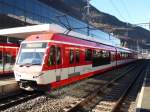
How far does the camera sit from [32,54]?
49.2 ft

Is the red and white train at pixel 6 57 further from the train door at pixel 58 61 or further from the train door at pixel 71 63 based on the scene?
the train door at pixel 58 61

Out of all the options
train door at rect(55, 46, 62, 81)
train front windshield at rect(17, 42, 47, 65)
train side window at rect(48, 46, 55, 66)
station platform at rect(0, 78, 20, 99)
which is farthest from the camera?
train door at rect(55, 46, 62, 81)

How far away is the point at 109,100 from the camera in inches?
578

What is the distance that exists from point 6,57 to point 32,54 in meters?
9.04

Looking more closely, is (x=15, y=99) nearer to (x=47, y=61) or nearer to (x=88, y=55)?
(x=47, y=61)

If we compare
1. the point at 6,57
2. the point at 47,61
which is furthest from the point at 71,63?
the point at 6,57

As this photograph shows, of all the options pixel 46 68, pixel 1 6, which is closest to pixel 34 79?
pixel 46 68

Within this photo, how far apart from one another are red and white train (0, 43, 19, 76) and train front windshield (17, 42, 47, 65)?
7733mm

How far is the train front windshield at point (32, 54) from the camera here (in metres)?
14.7

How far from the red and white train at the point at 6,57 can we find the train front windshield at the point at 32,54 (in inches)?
304

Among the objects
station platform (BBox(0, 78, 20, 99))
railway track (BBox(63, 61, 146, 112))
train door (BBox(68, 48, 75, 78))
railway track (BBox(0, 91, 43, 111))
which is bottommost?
railway track (BBox(63, 61, 146, 112))

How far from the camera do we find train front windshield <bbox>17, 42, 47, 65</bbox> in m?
14.7

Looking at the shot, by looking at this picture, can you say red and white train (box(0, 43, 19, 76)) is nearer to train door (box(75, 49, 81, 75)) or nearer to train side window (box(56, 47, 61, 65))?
train door (box(75, 49, 81, 75))

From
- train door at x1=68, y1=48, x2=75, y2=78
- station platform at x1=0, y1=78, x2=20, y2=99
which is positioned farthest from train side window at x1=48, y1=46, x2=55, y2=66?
station platform at x1=0, y1=78, x2=20, y2=99
